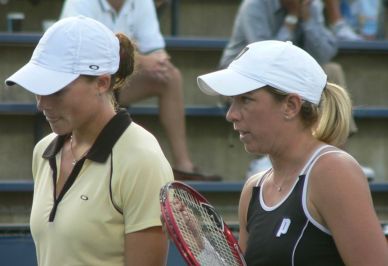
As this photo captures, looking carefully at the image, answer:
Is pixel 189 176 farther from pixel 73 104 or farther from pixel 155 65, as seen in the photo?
pixel 73 104

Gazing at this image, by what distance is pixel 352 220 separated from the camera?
2.41 meters

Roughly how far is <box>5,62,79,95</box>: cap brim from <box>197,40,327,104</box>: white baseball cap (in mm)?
368

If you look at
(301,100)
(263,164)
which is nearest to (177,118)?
(263,164)

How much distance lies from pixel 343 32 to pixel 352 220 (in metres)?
4.51

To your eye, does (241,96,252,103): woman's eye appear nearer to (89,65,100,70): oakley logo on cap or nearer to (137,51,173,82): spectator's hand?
(89,65,100,70): oakley logo on cap

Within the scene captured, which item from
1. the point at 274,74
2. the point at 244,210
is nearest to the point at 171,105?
the point at 244,210

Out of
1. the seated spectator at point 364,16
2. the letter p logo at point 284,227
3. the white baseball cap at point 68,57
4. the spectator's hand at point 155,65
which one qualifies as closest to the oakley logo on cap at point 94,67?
the white baseball cap at point 68,57

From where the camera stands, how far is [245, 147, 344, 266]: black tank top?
2.46 metres

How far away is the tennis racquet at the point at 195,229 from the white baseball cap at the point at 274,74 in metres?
0.28

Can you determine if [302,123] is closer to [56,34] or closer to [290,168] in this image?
[290,168]

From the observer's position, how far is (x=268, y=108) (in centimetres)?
257

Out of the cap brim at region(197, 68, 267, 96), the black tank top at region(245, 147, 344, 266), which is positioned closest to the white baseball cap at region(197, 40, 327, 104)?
the cap brim at region(197, 68, 267, 96)

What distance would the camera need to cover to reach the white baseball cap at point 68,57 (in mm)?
2688

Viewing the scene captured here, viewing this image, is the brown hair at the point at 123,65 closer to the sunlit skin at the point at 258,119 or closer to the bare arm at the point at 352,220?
the sunlit skin at the point at 258,119
